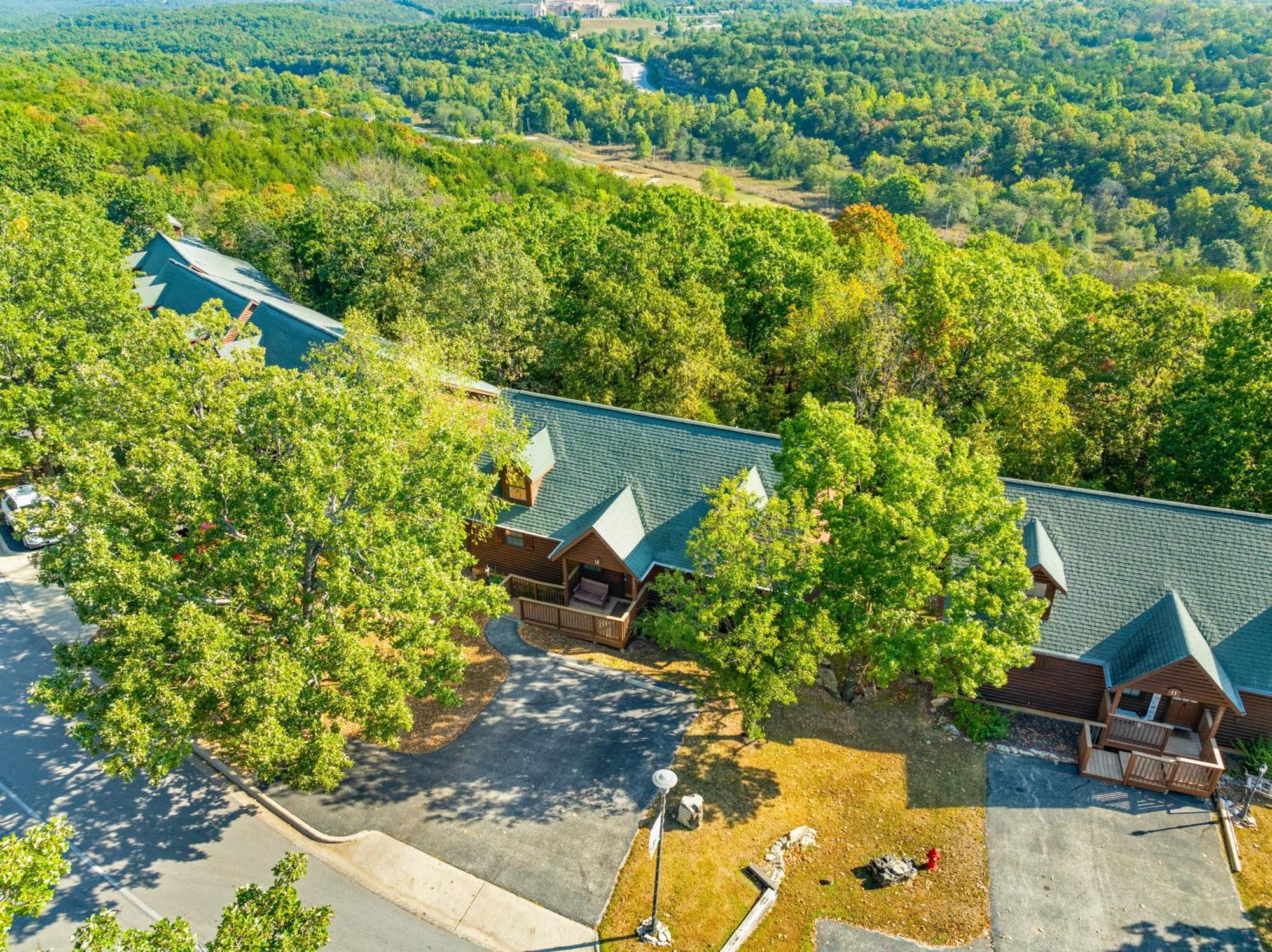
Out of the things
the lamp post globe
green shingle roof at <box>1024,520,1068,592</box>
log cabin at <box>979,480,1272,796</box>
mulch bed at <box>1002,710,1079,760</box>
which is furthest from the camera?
mulch bed at <box>1002,710,1079,760</box>

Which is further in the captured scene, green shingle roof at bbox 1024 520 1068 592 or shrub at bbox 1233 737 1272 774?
green shingle roof at bbox 1024 520 1068 592

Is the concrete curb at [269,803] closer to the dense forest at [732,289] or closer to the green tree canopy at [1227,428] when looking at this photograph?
the dense forest at [732,289]

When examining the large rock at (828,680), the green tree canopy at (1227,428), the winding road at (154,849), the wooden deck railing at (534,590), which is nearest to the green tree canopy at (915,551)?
the large rock at (828,680)

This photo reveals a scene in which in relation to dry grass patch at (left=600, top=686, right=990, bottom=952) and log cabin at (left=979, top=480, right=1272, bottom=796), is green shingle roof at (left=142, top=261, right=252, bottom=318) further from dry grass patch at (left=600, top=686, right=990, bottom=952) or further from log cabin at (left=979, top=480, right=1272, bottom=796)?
log cabin at (left=979, top=480, right=1272, bottom=796)

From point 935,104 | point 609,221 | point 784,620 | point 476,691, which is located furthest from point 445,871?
point 935,104

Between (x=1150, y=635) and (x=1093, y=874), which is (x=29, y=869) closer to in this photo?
(x=1093, y=874)

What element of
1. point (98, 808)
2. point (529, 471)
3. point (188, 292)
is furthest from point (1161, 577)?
point (188, 292)

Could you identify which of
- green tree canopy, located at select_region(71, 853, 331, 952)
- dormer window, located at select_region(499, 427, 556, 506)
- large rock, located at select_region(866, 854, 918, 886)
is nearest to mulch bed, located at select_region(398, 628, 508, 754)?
dormer window, located at select_region(499, 427, 556, 506)
